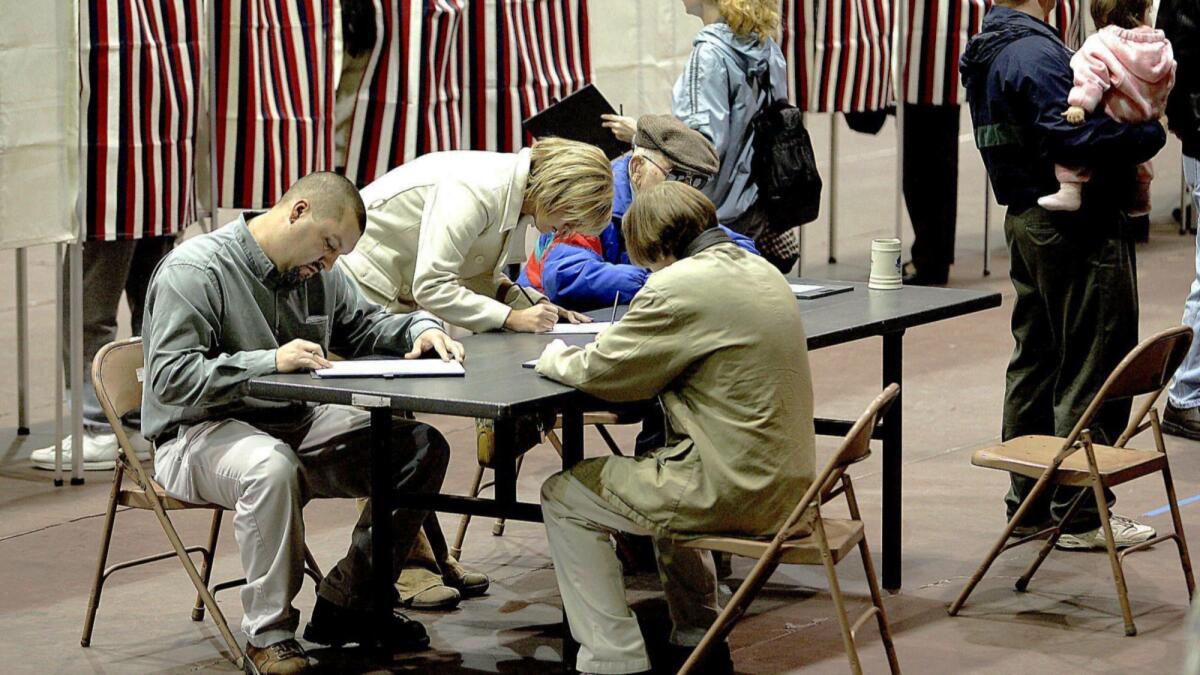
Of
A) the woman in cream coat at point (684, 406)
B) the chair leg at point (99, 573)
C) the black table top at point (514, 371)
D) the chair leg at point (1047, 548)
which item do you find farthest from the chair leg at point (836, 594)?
the chair leg at point (99, 573)

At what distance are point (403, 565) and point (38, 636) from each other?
1.03 metres

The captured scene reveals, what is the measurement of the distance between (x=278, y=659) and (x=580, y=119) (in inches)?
111

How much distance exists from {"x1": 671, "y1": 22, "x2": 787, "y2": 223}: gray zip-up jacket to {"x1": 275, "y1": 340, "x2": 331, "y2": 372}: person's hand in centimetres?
230

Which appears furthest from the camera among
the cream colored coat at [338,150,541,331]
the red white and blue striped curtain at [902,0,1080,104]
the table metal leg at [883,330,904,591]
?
the red white and blue striped curtain at [902,0,1080,104]

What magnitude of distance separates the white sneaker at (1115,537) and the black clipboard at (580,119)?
2187 millimetres

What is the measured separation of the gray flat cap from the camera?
18.9 ft

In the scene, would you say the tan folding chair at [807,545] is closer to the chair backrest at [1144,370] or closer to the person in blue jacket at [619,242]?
the chair backrest at [1144,370]

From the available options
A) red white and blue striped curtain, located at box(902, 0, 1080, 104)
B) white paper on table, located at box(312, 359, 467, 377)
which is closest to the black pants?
red white and blue striped curtain, located at box(902, 0, 1080, 104)

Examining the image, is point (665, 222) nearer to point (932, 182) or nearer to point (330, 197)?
point (330, 197)

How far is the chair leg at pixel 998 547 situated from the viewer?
5.14m

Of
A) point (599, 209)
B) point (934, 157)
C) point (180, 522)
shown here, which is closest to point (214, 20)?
point (180, 522)

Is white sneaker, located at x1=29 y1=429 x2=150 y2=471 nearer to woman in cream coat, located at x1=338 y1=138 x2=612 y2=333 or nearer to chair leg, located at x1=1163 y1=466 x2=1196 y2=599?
woman in cream coat, located at x1=338 y1=138 x2=612 y2=333

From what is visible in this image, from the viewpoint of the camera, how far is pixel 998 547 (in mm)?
5230

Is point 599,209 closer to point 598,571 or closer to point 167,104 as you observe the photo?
point 598,571
